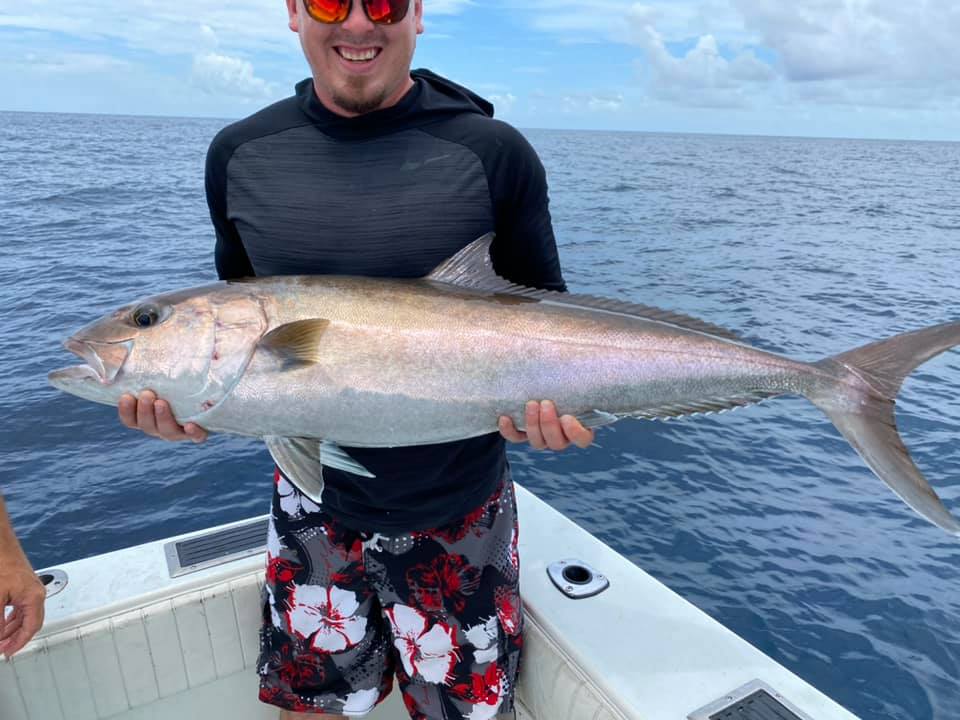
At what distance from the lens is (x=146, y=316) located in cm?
244

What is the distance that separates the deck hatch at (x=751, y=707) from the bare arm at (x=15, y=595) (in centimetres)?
250

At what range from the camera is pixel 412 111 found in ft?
8.57

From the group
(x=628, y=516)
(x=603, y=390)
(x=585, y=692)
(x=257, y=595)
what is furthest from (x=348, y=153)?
(x=628, y=516)

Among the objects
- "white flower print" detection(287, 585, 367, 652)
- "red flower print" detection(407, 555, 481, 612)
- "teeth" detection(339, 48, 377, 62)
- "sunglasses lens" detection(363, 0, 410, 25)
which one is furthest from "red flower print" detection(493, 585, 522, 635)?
"sunglasses lens" detection(363, 0, 410, 25)

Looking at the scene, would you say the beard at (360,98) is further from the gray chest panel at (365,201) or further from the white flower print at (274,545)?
the white flower print at (274,545)

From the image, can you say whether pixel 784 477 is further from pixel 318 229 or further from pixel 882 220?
pixel 882 220

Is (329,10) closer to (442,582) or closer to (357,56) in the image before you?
(357,56)

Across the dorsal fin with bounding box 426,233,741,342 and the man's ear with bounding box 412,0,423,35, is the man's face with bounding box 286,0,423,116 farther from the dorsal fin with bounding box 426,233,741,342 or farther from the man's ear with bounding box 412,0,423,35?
the dorsal fin with bounding box 426,233,741,342

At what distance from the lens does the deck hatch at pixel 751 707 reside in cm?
260

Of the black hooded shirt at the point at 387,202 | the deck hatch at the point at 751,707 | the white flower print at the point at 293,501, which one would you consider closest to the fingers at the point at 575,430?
the black hooded shirt at the point at 387,202

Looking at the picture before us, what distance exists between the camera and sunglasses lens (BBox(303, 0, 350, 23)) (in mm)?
2428

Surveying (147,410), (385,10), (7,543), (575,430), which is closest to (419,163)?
(385,10)

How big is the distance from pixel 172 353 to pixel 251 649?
72.6 inches

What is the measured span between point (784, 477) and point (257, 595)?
683 centimetres
